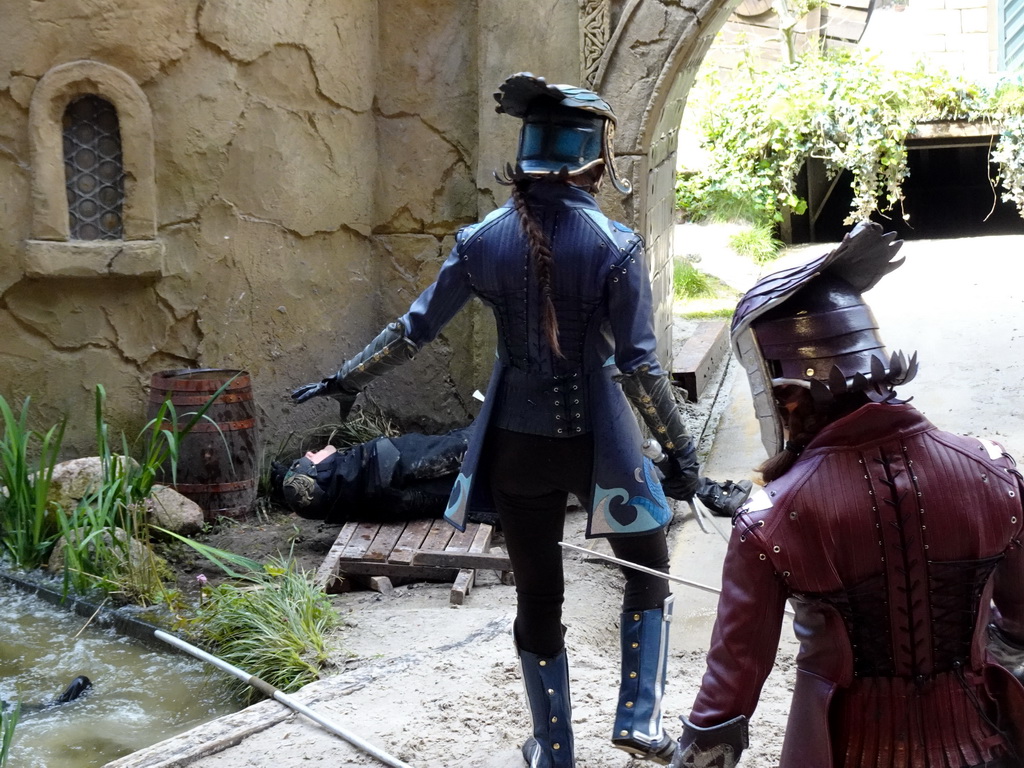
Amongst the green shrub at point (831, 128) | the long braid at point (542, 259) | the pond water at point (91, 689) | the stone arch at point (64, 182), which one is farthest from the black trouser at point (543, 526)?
the green shrub at point (831, 128)

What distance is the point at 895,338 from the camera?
721 cm

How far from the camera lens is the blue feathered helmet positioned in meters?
2.49

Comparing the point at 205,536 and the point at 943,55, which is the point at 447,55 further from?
the point at 943,55

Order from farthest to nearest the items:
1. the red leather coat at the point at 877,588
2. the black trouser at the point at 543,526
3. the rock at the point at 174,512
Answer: the rock at the point at 174,512, the black trouser at the point at 543,526, the red leather coat at the point at 877,588

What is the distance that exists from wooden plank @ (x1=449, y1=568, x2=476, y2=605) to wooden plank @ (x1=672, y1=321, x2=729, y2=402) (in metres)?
2.52

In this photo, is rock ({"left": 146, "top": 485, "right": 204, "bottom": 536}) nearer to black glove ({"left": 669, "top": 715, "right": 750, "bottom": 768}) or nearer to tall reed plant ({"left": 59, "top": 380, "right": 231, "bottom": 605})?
tall reed plant ({"left": 59, "top": 380, "right": 231, "bottom": 605})

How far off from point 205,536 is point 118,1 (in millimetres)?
2411

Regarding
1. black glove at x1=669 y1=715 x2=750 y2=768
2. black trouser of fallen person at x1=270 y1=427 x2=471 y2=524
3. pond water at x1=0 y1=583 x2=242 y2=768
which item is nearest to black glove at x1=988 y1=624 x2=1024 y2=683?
black glove at x1=669 y1=715 x2=750 y2=768

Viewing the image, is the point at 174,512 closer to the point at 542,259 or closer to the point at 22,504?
the point at 22,504

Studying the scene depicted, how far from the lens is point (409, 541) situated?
4.80 metres

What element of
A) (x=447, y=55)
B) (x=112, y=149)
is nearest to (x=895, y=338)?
(x=447, y=55)

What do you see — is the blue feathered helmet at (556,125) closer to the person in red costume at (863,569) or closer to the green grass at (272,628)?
the person in red costume at (863,569)

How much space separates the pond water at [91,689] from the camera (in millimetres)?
3326

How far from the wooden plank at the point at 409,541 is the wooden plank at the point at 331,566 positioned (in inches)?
8.6
